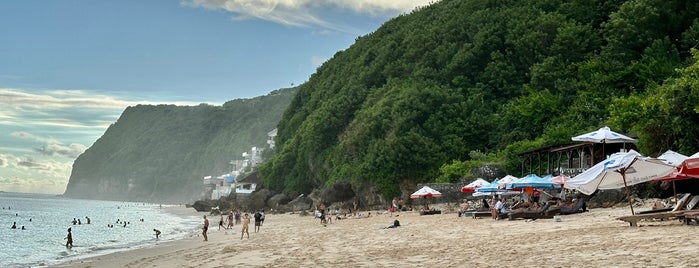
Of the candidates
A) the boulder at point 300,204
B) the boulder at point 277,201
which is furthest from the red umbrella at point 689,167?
the boulder at point 277,201

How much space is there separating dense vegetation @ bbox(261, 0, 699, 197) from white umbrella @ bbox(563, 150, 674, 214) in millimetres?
13403

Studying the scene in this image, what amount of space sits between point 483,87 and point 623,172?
43.2 meters

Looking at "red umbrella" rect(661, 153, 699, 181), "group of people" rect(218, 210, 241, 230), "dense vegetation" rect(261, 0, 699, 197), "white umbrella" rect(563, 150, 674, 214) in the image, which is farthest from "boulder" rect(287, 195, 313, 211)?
"red umbrella" rect(661, 153, 699, 181)

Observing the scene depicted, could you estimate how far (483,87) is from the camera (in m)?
59.1

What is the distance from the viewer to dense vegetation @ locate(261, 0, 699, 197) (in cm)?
4647

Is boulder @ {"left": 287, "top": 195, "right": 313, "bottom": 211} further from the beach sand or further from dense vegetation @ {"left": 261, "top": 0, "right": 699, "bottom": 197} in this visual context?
the beach sand

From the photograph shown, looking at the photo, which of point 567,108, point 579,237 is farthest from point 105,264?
point 567,108

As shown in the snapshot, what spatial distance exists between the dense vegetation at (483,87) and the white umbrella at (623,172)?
1340 cm

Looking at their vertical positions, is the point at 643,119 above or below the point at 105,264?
above

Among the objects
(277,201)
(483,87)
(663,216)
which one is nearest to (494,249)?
(663,216)

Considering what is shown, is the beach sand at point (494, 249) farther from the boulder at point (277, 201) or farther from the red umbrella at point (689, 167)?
the boulder at point (277, 201)

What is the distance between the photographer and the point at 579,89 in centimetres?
5056

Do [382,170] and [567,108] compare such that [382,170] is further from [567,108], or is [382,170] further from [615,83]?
[615,83]

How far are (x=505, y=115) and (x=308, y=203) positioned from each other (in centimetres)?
2024
